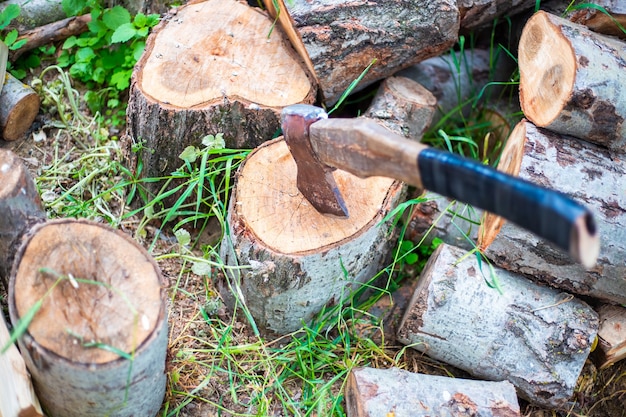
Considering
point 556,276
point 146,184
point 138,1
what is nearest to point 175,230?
point 146,184

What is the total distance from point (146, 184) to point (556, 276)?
1.59 m

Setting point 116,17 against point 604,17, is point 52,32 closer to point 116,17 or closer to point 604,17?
point 116,17

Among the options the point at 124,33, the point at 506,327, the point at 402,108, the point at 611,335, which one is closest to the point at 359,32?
the point at 402,108

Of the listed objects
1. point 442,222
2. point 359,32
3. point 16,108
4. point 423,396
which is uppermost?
point 359,32

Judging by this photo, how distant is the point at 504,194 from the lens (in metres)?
1.38

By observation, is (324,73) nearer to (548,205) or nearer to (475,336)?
(475,336)

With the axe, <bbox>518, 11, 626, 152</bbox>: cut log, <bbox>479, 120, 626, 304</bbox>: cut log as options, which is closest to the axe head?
the axe

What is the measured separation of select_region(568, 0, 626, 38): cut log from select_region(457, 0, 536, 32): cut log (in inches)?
9.8

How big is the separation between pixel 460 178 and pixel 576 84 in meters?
0.94

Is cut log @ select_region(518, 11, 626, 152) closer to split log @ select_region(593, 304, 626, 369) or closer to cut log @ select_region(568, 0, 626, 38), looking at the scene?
cut log @ select_region(568, 0, 626, 38)

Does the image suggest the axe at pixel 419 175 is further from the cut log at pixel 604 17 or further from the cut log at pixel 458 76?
the cut log at pixel 604 17

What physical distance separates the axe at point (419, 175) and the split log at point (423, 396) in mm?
564

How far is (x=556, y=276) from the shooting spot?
2.23m

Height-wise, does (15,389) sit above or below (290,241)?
below
